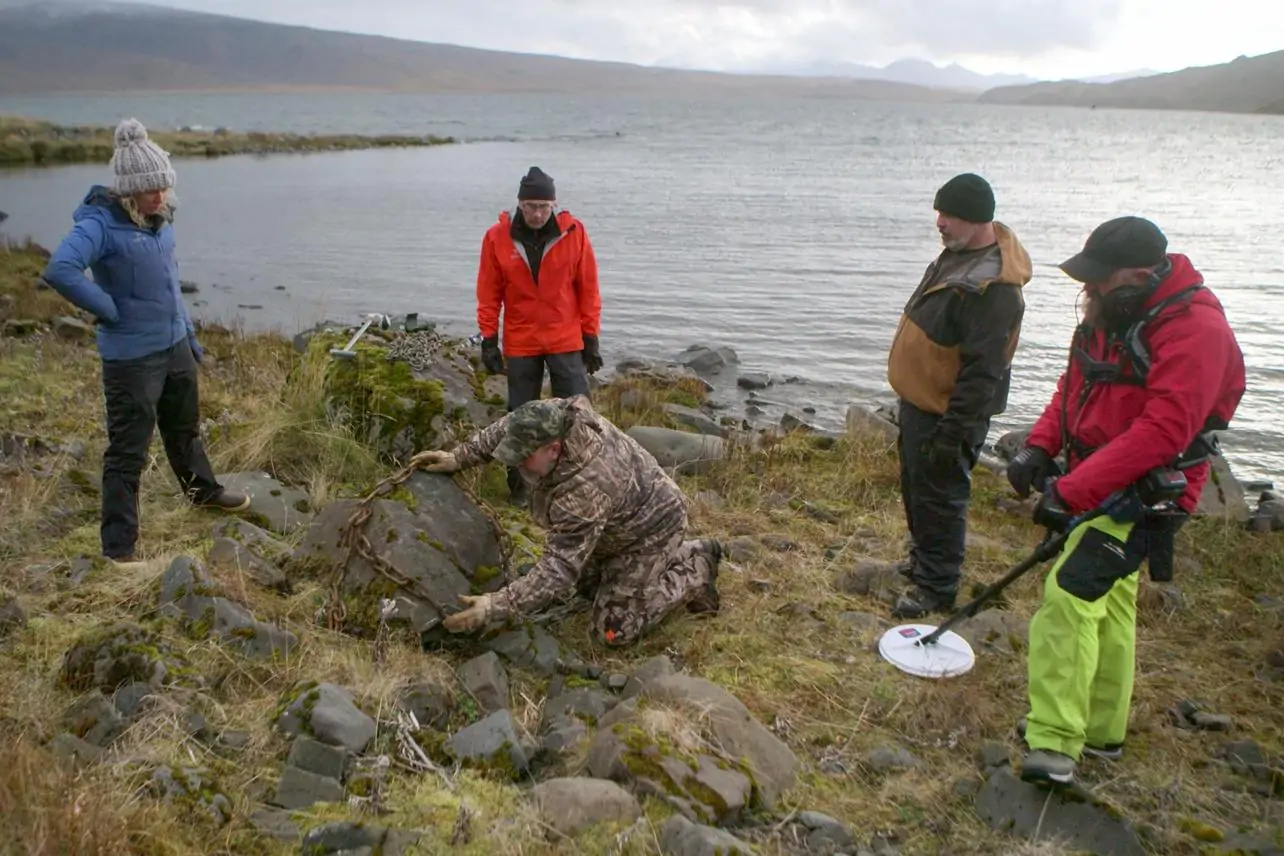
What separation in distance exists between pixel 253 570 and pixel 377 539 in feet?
2.74

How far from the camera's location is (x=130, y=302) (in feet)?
16.6

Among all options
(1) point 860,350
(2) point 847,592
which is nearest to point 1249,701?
(2) point 847,592

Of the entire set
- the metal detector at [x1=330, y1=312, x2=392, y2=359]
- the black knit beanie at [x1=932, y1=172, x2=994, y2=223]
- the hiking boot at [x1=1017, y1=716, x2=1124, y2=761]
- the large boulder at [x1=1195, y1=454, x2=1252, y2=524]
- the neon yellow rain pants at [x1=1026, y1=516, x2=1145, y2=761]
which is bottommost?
the hiking boot at [x1=1017, y1=716, x2=1124, y2=761]

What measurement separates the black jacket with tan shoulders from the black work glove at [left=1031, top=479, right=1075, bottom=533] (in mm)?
1072

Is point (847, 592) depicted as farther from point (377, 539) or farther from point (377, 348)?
point (377, 348)

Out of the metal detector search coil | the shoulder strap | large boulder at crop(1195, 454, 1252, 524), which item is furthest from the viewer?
large boulder at crop(1195, 454, 1252, 524)

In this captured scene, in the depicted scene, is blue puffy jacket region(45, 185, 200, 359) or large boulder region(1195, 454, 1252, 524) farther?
large boulder region(1195, 454, 1252, 524)

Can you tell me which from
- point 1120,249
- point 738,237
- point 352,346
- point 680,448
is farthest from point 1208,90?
point 1120,249

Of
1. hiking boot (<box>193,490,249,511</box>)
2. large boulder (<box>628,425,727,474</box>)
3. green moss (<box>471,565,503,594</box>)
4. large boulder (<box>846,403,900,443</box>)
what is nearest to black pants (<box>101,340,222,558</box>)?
hiking boot (<box>193,490,249,511</box>)

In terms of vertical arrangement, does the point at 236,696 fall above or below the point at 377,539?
below

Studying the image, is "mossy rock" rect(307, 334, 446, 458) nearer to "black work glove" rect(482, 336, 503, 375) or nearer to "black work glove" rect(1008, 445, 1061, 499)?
"black work glove" rect(482, 336, 503, 375)

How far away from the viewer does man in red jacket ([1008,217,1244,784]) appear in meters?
3.56

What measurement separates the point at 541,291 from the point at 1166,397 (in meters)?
4.13

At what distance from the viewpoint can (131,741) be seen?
3430mm
